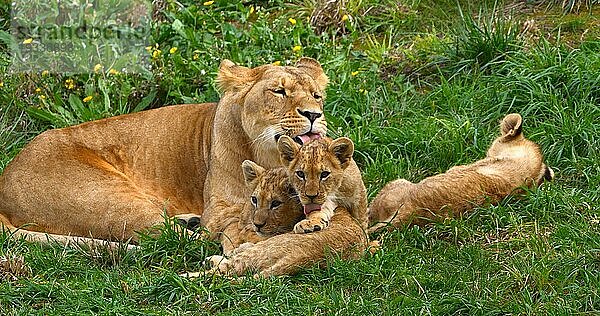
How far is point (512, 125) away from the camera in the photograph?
7.46 metres

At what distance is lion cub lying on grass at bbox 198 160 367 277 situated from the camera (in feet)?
19.7

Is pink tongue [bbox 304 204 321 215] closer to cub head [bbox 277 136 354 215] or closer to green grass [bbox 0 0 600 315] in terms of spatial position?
cub head [bbox 277 136 354 215]

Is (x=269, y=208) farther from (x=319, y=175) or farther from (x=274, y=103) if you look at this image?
(x=274, y=103)

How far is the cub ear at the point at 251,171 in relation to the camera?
6.43 metres

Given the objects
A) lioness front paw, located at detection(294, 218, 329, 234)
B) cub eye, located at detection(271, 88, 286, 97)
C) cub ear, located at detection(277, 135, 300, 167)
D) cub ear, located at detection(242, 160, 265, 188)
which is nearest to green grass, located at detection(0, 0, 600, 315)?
lioness front paw, located at detection(294, 218, 329, 234)

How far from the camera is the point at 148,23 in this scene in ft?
33.0

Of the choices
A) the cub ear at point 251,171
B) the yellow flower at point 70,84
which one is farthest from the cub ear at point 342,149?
the yellow flower at point 70,84

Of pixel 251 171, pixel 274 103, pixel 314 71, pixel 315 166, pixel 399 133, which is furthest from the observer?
pixel 399 133

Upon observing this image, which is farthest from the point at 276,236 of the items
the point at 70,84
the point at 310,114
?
the point at 70,84

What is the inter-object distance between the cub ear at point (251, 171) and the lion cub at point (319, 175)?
23 centimetres

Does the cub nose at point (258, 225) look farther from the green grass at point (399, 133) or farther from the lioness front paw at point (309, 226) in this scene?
the green grass at point (399, 133)

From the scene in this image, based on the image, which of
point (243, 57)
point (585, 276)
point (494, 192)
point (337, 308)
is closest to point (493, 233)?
point (494, 192)

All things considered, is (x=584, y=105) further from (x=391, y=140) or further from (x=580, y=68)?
(x=391, y=140)

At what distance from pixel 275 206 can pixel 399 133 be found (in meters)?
2.19
